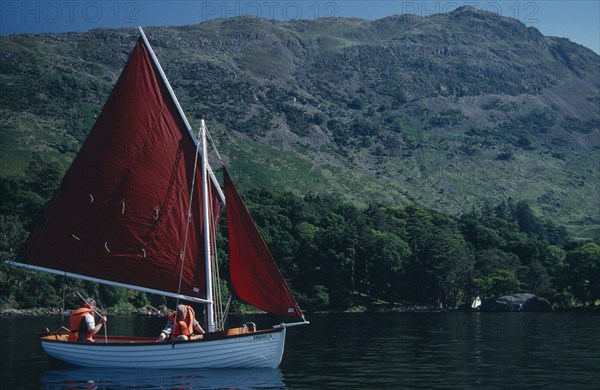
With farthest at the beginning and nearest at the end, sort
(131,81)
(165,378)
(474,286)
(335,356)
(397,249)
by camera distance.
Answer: (397,249)
(474,286)
(335,356)
(131,81)
(165,378)

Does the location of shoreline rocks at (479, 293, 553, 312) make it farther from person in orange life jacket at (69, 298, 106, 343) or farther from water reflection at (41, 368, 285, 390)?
person in orange life jacket at (69, 298, 106, 343)

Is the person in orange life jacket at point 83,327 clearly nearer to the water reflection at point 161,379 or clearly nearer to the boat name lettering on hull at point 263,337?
the water reflection at point 161,379

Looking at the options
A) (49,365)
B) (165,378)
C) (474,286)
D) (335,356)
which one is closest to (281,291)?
(165,378)

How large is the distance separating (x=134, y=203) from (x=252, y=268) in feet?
25.0

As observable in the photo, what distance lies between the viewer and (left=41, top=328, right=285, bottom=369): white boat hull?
41.3m

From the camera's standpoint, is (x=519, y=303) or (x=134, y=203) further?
(x=519, y=303)

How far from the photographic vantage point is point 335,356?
51438 mm

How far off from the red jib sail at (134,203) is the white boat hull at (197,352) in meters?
3.47

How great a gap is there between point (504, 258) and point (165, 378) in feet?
446

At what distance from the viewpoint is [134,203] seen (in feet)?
145

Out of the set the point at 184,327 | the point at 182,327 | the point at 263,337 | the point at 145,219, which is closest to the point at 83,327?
the point at 182,327

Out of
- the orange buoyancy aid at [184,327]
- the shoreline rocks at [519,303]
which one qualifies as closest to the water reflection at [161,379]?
the orange buoyancy aid at [184,327]

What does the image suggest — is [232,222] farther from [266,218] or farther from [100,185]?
[266,218]

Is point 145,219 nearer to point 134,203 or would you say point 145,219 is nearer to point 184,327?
point 134,203
